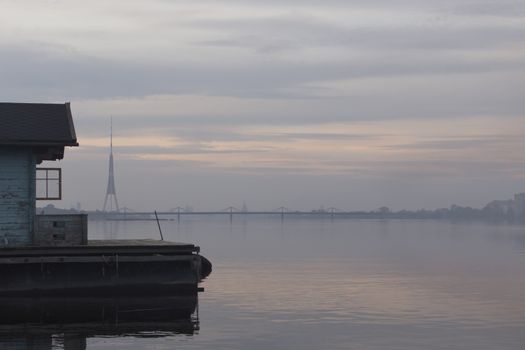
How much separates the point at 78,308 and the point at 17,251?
12.1 ft

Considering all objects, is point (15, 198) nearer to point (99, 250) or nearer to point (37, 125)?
point (37, 125)

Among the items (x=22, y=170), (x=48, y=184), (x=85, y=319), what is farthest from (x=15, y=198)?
(x=85, y=319)

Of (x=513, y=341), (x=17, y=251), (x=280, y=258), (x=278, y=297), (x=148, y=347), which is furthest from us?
(x=280, y=258)

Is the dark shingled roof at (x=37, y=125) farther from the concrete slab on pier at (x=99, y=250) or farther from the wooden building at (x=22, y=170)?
the concrete slab on pier at (x=99, y=250)

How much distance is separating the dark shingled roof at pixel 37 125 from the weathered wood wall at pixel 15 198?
0.68 metres

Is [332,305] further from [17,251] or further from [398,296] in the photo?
[17,251]

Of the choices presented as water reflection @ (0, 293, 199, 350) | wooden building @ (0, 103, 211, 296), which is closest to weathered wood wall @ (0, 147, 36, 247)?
wooden building @ (0, 103, 211, 296)

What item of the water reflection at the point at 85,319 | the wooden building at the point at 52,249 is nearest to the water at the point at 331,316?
the water reflection at the point at 85,319

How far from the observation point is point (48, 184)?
139ft

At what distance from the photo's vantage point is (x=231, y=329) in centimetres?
3391

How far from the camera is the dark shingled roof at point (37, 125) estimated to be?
4066 cm

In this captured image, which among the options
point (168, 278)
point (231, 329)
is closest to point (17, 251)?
point (168, 278)

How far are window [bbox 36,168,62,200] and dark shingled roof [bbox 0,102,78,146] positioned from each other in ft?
5.98

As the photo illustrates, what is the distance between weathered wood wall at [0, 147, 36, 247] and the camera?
133 feet
